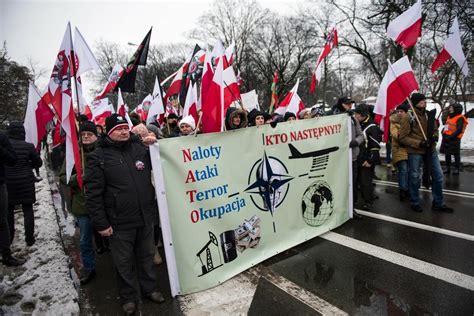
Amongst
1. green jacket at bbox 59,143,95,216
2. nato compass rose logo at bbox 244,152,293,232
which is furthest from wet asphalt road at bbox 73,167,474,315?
green jacket at bbox 59,143,95,216

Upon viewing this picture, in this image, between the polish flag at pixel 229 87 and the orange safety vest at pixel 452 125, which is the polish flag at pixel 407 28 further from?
the polish flag at pixel 229 87

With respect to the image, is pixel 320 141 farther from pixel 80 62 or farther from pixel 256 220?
pixel 80 62

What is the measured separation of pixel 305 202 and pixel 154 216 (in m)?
2.17

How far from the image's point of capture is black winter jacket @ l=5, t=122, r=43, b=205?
14.9ft

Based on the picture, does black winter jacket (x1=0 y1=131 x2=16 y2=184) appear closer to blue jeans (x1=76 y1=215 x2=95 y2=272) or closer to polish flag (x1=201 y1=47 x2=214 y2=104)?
blue jeans (x1=76 y1=215 x2=95 y2=272)

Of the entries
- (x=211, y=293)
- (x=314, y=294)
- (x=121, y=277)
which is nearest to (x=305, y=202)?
(x=314, y=294)

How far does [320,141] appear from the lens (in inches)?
177

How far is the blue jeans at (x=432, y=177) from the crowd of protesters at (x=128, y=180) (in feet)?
0.05

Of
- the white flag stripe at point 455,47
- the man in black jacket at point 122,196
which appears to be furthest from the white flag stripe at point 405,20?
the man in black jacket at point 122,196

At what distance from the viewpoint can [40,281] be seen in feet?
11.9

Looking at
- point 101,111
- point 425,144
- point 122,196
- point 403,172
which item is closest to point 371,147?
point 425,144

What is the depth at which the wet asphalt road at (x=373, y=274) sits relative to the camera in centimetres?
282

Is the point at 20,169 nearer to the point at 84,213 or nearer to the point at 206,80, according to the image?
the point at 84,213

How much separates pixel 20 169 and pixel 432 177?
6799mm
